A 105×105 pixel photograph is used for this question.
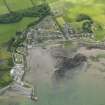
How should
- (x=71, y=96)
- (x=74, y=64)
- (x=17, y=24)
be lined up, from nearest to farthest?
(x=71, y=96), (x=74, y=64), (x=17, y=24)

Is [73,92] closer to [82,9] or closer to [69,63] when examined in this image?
[69,63]

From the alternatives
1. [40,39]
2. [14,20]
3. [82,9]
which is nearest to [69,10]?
[82,9]

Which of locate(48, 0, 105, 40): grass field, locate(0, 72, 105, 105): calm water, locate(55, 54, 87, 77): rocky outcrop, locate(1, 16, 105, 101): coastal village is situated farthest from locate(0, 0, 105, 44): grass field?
locate(0, 72, 105, 105): calm water

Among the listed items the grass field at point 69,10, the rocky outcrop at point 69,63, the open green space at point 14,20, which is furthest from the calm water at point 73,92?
the grass field at point 69,10

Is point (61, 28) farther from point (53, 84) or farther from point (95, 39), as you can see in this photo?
point (53, 84)

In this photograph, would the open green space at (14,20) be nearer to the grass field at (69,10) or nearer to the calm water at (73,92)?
the grass field at (69,10)

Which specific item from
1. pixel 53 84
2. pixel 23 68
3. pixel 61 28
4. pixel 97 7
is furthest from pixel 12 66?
pixel 97 7

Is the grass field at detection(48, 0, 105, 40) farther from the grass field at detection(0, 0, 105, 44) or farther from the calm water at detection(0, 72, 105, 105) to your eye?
the calm water at detection(0, 72, 105, 105)
